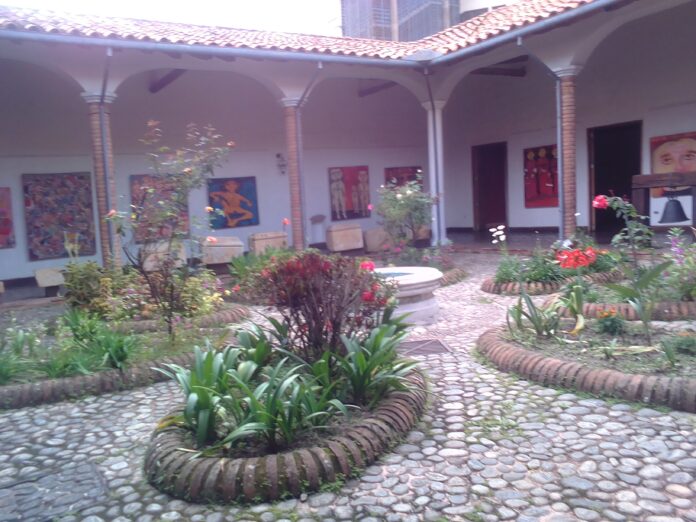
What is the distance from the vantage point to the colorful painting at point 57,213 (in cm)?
1120

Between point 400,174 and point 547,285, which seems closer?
point 547,285

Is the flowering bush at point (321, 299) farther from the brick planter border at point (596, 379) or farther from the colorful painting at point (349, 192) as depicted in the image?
the colorful painting at point (349, 192)

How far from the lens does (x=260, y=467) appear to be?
117 inches

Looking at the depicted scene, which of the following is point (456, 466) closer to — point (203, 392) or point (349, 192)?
point (203, 392)

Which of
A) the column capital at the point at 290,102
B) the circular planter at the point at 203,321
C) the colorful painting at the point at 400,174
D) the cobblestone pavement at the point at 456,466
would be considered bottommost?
the cobblestone pavement at the point at 456,466

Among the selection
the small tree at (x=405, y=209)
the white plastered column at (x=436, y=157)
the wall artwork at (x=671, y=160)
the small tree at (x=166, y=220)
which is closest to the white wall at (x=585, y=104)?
the wall artwork at (x=671, y=160)

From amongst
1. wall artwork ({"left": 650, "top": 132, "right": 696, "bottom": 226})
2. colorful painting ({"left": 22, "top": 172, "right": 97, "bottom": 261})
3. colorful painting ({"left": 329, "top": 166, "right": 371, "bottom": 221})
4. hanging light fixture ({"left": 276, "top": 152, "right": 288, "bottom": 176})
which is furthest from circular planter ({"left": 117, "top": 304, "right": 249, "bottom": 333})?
colorful painting ({"left": 329, "top": 166, "right": 371, "bottom": 221})

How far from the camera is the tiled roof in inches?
334

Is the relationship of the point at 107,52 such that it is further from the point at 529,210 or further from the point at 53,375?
the point at 529,210

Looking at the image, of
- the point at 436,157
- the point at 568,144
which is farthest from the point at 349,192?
the point at 568,144

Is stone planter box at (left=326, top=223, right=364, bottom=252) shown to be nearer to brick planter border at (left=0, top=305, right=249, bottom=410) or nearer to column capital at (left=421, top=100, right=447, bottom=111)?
column capital at (left=421, top=100, right=447, bottom=111)

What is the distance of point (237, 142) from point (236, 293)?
6.05m

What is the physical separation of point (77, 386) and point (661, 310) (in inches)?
202

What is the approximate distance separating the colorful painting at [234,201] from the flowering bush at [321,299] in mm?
9352
